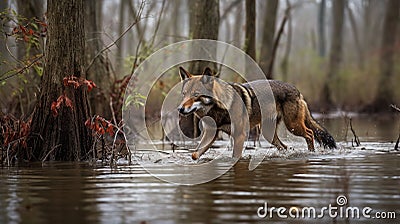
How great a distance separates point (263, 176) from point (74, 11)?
4030mm

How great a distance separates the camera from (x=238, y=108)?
10297 mm

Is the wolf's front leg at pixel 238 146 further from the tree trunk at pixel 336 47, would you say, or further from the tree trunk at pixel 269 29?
the tree trunk at pixel 336 47

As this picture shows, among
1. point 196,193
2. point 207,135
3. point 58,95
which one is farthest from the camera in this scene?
point 207,135

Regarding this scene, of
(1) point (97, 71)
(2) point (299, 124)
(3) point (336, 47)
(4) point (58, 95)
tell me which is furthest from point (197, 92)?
(3) point (336, 47)

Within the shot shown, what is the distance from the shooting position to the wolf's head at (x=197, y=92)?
9430 millimetres

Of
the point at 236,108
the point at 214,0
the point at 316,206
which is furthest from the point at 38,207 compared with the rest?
the point at 214,0

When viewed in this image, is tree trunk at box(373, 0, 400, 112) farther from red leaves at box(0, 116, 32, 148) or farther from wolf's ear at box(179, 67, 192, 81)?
red leaves at box(0, 116, 32, 148)

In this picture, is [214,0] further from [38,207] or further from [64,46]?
[38,207]

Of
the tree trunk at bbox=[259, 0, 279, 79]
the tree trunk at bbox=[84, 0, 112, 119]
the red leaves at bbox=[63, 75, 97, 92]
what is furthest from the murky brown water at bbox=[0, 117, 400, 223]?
the tree trunk at bbox=[259, 0, 279, 79]

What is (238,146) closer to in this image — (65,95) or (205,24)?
(65,95)

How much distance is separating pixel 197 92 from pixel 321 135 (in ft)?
9.50

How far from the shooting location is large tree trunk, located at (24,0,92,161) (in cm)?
947

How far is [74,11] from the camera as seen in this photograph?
32.1 ft

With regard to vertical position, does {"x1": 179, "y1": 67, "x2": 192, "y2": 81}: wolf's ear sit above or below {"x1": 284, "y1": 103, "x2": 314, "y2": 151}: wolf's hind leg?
above
